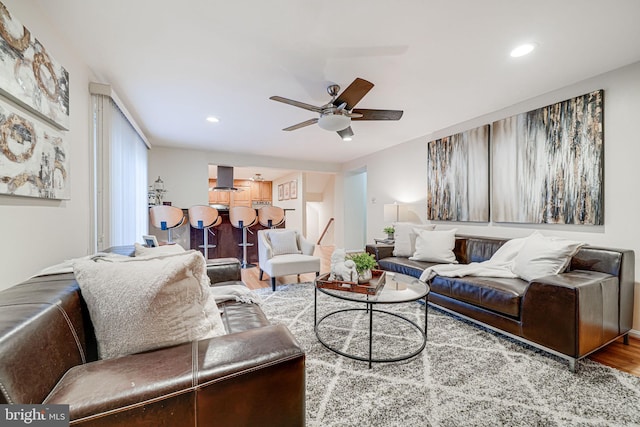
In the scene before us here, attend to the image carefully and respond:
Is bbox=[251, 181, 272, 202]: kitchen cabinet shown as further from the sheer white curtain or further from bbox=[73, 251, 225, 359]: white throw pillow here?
bbox=[73, 251, 225, 359]: white throw pillow

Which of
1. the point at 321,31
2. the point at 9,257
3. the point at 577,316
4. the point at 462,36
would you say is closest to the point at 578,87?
the point at 462,36

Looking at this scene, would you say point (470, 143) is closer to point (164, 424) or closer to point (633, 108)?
point (633, 108)

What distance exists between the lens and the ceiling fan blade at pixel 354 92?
203cm

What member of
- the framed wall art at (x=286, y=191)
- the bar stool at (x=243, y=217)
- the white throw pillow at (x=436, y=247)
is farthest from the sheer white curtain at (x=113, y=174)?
the framed wall art at (x=286, y=191)

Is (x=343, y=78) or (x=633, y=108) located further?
(x=343, y=78)

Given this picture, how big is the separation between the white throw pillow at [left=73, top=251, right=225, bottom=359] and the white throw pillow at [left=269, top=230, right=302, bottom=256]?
2.83 meters

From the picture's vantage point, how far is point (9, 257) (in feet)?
4.22

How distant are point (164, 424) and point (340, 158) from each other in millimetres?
5650

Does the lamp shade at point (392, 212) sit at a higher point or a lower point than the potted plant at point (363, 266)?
higher

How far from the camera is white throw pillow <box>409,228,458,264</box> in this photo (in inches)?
124

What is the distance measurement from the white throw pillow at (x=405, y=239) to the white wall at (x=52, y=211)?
11.0 ft

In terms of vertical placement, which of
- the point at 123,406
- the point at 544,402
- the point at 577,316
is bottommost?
the point at 544,402

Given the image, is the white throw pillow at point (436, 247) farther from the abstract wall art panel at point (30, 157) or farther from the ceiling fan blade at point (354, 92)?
the abstract wall art panel at point (30, 157)

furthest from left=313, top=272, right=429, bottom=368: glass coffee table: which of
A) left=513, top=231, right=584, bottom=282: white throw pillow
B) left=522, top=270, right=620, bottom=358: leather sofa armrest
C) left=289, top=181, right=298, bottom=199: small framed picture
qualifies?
left=289, top=181, right=298, bottom=199: small framed picture
